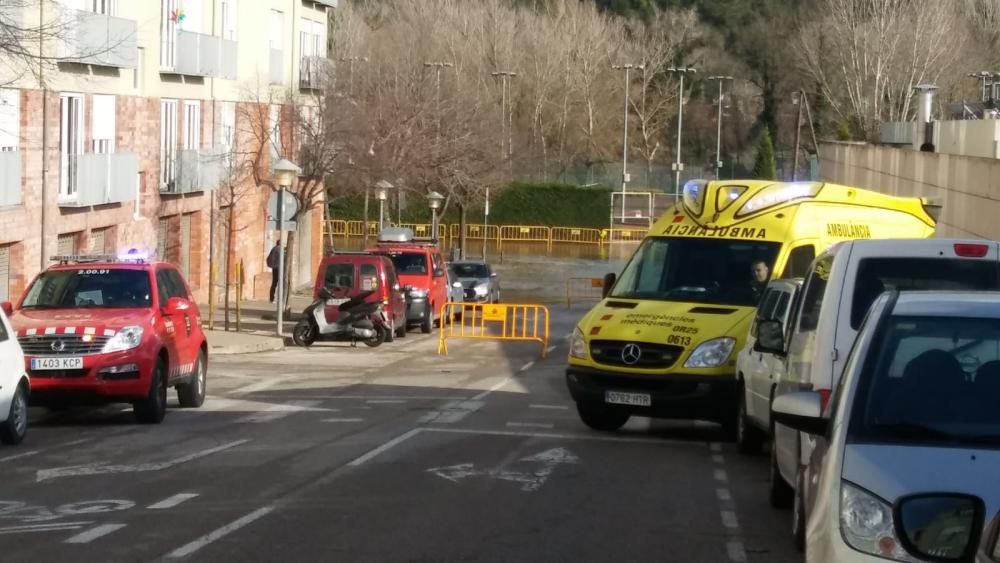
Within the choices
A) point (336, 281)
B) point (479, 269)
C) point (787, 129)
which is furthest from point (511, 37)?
point (336, 281)

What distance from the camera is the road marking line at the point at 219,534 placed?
9.38m

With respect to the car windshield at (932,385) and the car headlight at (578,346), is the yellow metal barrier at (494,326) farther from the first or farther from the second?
the car windshield at (932,385)

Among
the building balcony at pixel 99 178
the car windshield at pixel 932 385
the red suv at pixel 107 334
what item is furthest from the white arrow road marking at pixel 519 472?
the building balcony at pixel 99 178

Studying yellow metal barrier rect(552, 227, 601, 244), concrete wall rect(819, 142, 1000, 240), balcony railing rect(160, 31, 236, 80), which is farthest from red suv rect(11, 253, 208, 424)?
yellow metal barrier rect(552, 227, 601, 244)

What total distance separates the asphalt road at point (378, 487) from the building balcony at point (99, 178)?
14.3 meters

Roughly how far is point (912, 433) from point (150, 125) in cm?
3393

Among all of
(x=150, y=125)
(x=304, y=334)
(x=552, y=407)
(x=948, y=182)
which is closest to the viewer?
(x=552, y=407)

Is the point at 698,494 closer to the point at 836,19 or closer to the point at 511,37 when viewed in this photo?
the point at 836,19

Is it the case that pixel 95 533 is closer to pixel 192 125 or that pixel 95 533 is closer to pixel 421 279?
pixel 421 279

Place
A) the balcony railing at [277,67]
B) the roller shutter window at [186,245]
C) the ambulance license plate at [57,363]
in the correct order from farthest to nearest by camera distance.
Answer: the balcony railing at [277,67] → the roller shutter window at [186,245] → the ambulance license plate at [57,363]

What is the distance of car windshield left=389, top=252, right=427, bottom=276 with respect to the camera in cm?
3703

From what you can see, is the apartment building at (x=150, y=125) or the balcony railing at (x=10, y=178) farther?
the apartment building at (x=150, y=125)

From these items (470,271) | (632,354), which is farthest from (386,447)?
(470,271)

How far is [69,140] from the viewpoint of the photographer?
110 ft
